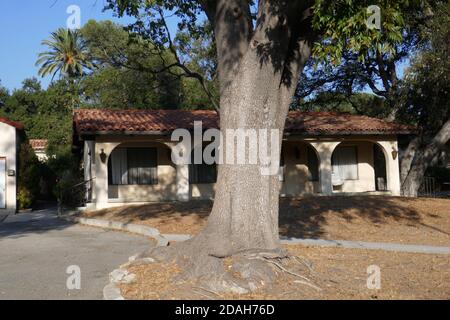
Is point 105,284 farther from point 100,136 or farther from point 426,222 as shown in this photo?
point 100,136

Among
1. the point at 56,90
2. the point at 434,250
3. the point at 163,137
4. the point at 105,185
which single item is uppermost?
the point at 56,90

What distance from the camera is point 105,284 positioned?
7.26 m

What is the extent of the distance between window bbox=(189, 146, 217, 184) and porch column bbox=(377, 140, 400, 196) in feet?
23.4

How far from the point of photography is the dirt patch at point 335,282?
21.2 ft

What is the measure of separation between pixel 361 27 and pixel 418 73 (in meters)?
14.4

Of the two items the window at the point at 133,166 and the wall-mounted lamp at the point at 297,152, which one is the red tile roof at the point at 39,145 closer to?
the window at the point at 133,166

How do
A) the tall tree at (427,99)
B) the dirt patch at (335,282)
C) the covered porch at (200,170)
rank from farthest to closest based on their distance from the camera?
the covered porch at (200,170), the tall tree at (427,99), the dirt patch at (335,282)

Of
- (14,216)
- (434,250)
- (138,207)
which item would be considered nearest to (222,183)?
(434,250)

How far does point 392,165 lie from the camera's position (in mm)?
21734

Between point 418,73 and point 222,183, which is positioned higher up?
point 418,73

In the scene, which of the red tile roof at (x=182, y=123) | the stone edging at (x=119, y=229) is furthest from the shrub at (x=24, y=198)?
the stone edging at (x=119, y=229)

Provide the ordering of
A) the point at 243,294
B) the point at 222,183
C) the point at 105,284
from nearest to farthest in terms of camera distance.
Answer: the point at 243,294 < the point at 105,284 < the point at 222,183

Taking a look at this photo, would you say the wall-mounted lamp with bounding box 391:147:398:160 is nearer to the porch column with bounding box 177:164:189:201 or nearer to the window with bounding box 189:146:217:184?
the window with bounding box 189:146:217:184

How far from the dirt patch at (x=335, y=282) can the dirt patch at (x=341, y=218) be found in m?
3.08
